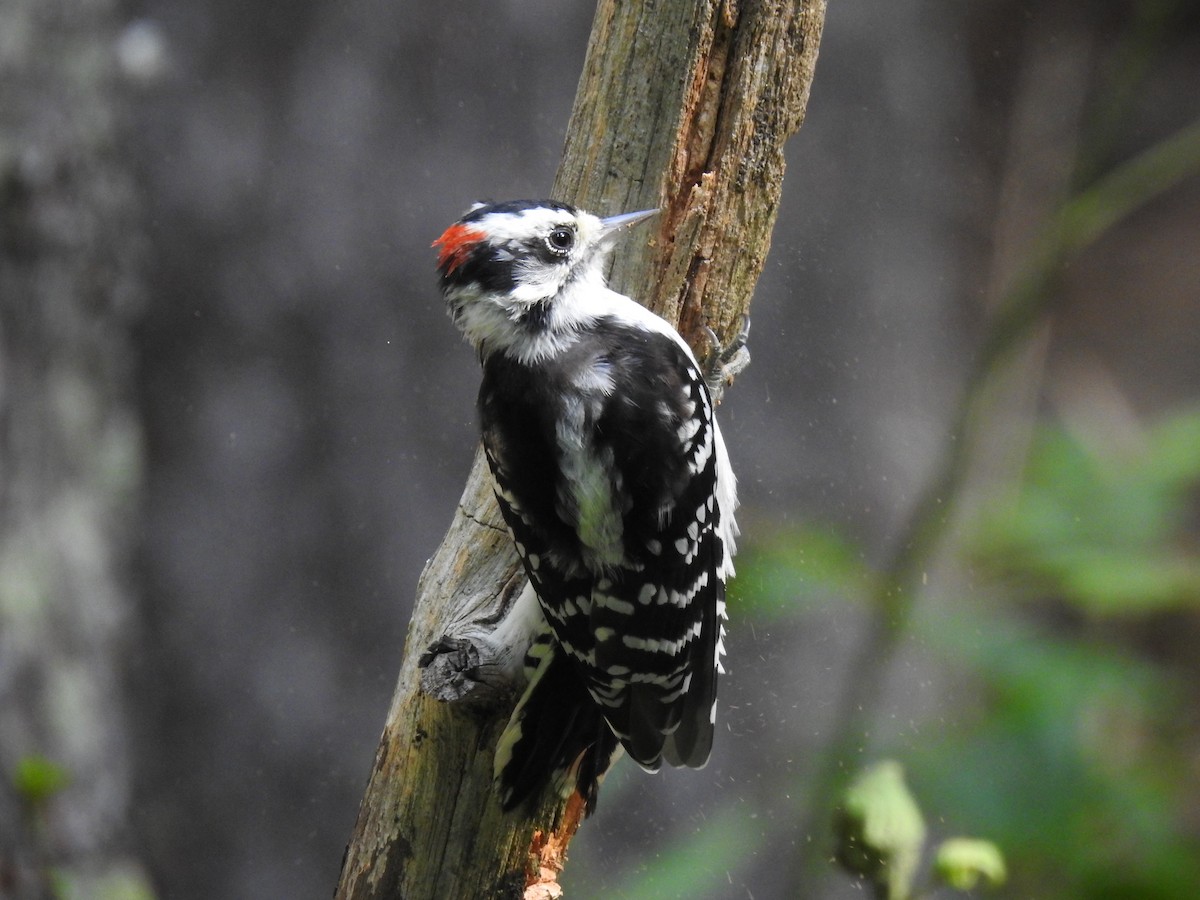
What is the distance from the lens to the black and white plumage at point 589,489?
6.85ft

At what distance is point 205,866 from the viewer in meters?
3.73

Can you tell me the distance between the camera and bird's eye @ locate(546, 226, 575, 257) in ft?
7.38

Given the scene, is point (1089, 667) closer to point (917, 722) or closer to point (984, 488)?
point (984, 488)

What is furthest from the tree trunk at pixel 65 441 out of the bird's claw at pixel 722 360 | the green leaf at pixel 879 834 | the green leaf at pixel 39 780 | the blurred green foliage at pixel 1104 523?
the blurred green foliage at pixel 1104 523

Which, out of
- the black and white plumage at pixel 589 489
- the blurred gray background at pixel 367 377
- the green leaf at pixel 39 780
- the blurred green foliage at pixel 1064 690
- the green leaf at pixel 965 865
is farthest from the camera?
the blurred gray background at pixel 367 377

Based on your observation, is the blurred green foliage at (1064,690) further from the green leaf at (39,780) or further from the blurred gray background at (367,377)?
the green leaf at (39,780)

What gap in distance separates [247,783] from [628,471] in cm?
230

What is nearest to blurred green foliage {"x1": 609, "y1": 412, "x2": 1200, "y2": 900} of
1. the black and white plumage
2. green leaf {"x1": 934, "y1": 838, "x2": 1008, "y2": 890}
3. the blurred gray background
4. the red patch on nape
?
green leaf {"x1": 934, "y1": 838, "x2": 1008, "y2": 890}

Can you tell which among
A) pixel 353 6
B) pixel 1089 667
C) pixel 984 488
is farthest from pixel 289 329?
pixel 1089 667

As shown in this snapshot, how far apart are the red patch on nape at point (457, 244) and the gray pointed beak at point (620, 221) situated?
0.25 metres

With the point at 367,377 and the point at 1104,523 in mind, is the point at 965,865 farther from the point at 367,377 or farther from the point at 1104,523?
the point at 367,377

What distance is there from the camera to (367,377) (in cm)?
362

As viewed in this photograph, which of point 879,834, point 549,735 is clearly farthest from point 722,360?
point 879,834

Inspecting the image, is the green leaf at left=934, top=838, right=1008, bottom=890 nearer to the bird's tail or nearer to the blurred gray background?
the bird's tail
